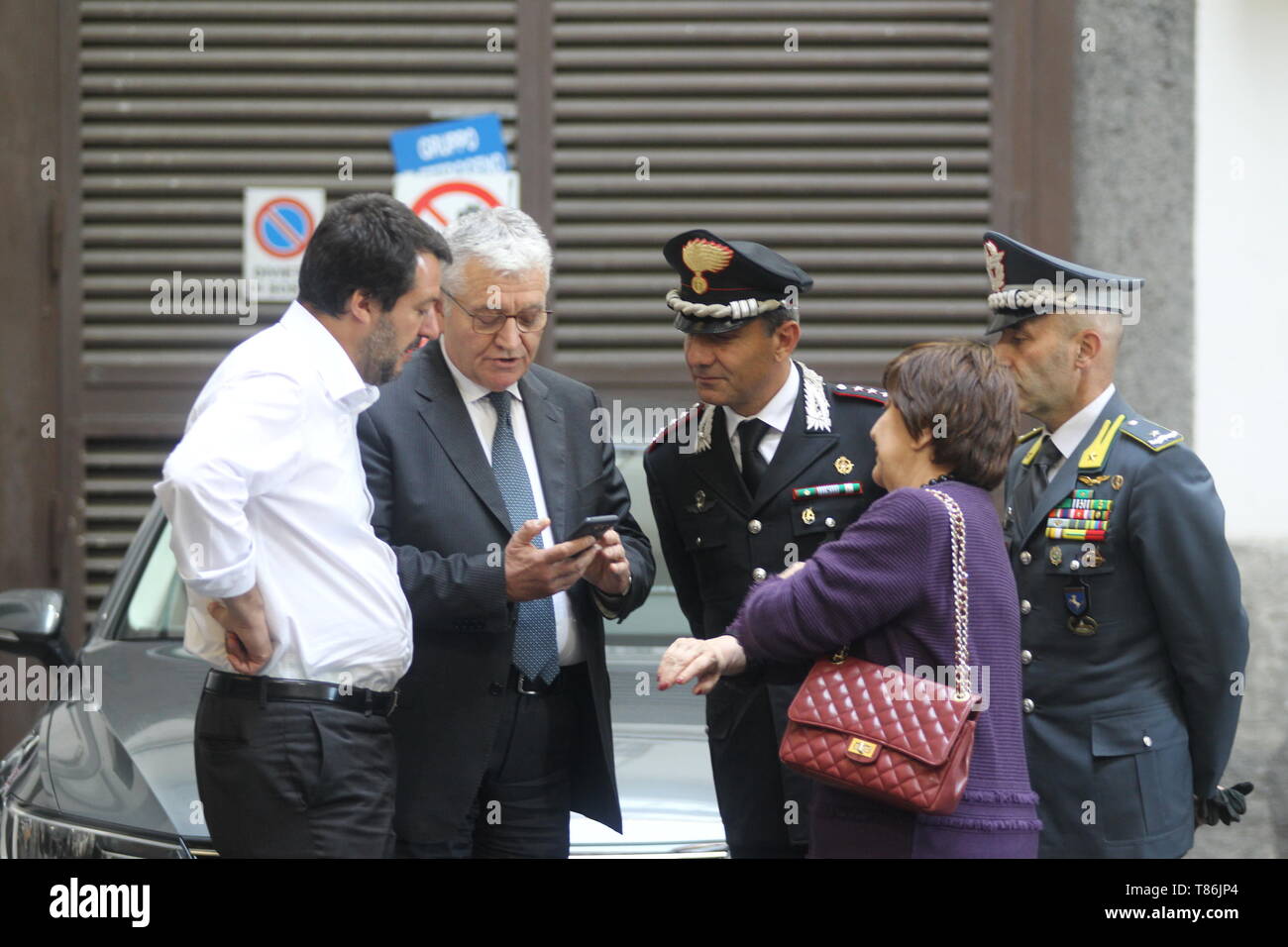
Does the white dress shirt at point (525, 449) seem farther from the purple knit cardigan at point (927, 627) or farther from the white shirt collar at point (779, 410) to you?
the purple knit cardigan at point (927, 627)

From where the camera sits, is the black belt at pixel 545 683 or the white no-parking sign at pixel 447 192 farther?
the white no-parking sign at pixel 447 192

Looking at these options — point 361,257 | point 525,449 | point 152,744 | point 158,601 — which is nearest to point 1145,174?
point 525,449

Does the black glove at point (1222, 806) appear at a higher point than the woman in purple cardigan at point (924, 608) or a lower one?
lower

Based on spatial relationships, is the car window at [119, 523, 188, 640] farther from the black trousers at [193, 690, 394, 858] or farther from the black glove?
the black glove

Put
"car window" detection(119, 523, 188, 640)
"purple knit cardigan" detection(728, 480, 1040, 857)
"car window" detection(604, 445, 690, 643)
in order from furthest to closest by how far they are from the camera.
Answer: "car window" detection(119, 523, 188, 640) → "car window" detection(604, 445, 690, 643) → "purple knit cardigan" detection(728, 480, 1040, 857)

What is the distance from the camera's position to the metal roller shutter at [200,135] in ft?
22.2

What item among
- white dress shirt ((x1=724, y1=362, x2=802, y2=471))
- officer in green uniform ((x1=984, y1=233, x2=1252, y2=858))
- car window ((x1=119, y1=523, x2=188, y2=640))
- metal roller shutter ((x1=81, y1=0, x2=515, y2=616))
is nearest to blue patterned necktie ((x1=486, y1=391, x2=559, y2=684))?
white dress shirt ((x1=724, y1=362, x2=802, y2=471))

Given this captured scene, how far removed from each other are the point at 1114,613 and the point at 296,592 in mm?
1570

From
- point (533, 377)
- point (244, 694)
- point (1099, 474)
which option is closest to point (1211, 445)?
point (1099, 474)

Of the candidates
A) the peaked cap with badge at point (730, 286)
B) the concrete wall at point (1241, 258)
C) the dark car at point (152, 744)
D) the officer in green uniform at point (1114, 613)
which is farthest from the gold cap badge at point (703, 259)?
the concrete wall at point (1241, 258)

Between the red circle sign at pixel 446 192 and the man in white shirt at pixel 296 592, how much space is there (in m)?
3.84

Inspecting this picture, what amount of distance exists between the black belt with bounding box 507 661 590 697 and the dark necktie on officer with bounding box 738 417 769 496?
524 millimetres

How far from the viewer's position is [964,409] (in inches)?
109

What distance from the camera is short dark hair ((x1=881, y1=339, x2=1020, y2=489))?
277 cm
